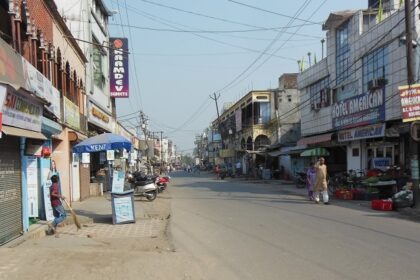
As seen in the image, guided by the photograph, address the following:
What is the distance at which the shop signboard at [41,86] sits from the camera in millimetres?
13914

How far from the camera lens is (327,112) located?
119ft

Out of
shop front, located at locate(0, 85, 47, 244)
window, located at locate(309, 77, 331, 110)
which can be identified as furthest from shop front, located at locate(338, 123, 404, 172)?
shop front, located at locate(0, 85, 47, 244)

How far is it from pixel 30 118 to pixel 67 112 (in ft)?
28.0

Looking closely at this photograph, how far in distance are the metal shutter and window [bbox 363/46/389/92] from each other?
19503 millimetres

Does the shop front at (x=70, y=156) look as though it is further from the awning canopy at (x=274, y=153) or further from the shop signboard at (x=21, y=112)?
the awning canopy at (x=274, y=153)

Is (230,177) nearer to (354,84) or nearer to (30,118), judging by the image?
(354,84)

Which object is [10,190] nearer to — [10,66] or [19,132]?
[19,132]

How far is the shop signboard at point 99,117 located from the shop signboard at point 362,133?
14.0 metres

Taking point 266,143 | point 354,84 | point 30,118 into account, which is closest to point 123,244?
point 30,118

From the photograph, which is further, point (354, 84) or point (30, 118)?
point (354, 84)

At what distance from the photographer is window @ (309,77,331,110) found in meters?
36.5

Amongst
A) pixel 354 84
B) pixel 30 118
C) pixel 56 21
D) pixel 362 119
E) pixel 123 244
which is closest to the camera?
pixel 123 244

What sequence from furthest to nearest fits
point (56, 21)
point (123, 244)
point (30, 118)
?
1. point (56, 21)
2. point (30, 118)
3. point (123, 244)

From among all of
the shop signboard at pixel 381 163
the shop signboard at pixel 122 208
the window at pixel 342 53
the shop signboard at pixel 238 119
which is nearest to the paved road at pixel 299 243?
the shop signboard at pixel 122 208
